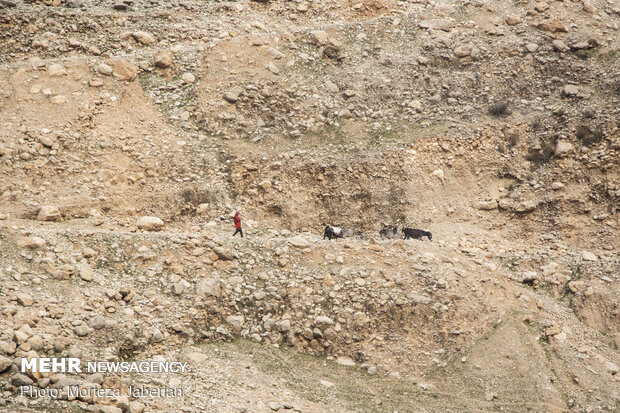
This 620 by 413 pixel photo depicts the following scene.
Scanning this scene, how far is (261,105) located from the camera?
23375 millimetres

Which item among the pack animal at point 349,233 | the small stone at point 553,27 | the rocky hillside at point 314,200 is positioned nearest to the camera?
the rocky hillside at point 314,200

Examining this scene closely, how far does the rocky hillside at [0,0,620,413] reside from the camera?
1579 cm

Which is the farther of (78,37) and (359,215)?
(78,37)

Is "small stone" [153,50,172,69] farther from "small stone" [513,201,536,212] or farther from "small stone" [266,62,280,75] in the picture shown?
"small stone" [513,201,536,212]

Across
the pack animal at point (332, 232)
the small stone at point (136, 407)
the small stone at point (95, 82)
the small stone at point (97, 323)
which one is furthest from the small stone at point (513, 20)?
the small stone at point (136, 407)

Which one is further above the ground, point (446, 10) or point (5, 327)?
point (446, 10)

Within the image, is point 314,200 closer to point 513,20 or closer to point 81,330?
point 81,330

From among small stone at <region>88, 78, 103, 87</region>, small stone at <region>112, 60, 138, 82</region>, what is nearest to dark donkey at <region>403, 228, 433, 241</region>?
small stone at <region>112, 60, 138, 82</region>

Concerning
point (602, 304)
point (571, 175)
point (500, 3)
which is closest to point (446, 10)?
point (500, 3)

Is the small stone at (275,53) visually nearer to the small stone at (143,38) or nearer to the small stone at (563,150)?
the small stone at (143,38)

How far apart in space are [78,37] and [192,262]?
38.9 ft

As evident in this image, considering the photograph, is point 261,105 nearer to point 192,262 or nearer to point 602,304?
point 192,262

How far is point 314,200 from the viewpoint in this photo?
2156 centimetres

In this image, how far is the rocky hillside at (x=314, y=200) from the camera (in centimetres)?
1579
